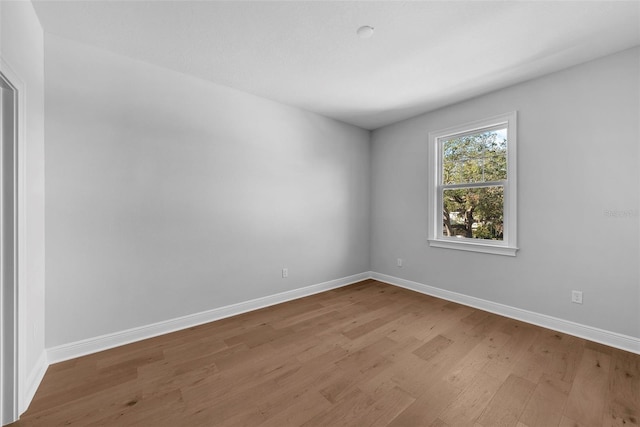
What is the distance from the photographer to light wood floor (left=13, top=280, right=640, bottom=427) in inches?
59.3

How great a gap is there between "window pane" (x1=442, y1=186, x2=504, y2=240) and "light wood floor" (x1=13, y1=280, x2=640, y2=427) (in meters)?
1.08

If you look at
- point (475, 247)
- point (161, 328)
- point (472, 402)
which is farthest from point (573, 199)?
point (161, 328)

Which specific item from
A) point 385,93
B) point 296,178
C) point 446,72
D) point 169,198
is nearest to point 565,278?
point 446,72

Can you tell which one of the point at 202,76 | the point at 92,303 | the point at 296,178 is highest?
the point at 202,76

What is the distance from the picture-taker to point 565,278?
2.55 m

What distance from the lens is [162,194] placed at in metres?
2.49

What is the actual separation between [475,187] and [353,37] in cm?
233

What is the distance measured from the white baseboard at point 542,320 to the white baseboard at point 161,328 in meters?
1.68

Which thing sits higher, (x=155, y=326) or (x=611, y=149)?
(x=611, y=149)

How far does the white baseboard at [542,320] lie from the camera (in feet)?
7.33

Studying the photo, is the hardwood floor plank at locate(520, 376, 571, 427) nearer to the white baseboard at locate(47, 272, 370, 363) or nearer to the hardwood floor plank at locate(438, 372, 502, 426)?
the hardwood floor plank at locate(438, 372, 502, 426)

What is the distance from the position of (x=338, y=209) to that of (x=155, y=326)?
Result: 2.72m

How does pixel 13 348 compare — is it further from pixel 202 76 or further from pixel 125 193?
pixel 202 76

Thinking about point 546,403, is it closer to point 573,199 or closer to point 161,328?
point 573,199
